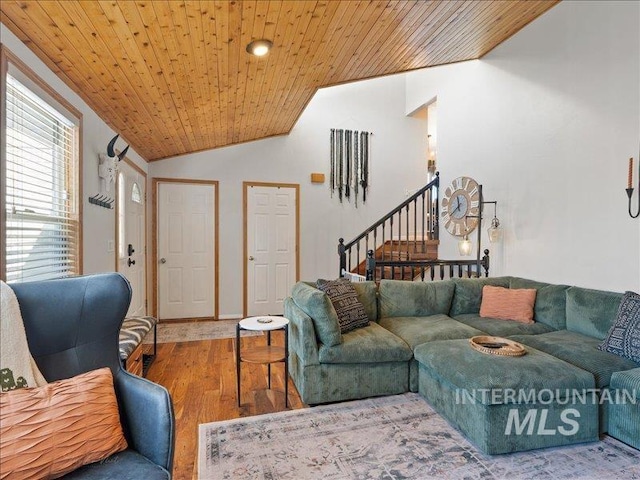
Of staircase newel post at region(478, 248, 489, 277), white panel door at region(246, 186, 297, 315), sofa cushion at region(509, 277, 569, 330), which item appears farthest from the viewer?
white panel door at region(246, 186, 297, 315)

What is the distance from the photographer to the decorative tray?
2201 millimetres

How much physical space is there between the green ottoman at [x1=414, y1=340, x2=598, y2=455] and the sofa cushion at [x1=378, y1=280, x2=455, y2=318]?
1.13 meters

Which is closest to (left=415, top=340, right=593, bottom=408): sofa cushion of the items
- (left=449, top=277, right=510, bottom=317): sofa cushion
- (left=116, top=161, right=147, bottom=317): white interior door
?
(left=449, top=277, right=510, bottom=317): sofa cushion

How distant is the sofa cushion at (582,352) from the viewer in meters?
2.16

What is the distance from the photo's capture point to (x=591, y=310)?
2.71m

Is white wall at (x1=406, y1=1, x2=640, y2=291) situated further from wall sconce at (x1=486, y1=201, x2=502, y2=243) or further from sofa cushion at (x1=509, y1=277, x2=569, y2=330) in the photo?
sofa cushion at (x1=509, y1=277, x2=569, y2=330)

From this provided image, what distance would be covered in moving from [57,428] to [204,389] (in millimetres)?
1801

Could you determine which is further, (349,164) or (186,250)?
(349,164)

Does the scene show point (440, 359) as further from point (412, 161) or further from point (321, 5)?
point (412, 161)

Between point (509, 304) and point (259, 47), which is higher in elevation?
point (259, 47)

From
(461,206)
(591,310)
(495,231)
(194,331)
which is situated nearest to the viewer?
(591,310)

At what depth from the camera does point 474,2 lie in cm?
282

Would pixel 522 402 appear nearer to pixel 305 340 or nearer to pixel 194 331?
pixel 305 340

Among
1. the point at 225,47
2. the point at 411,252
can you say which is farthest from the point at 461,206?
the point at 225,47
